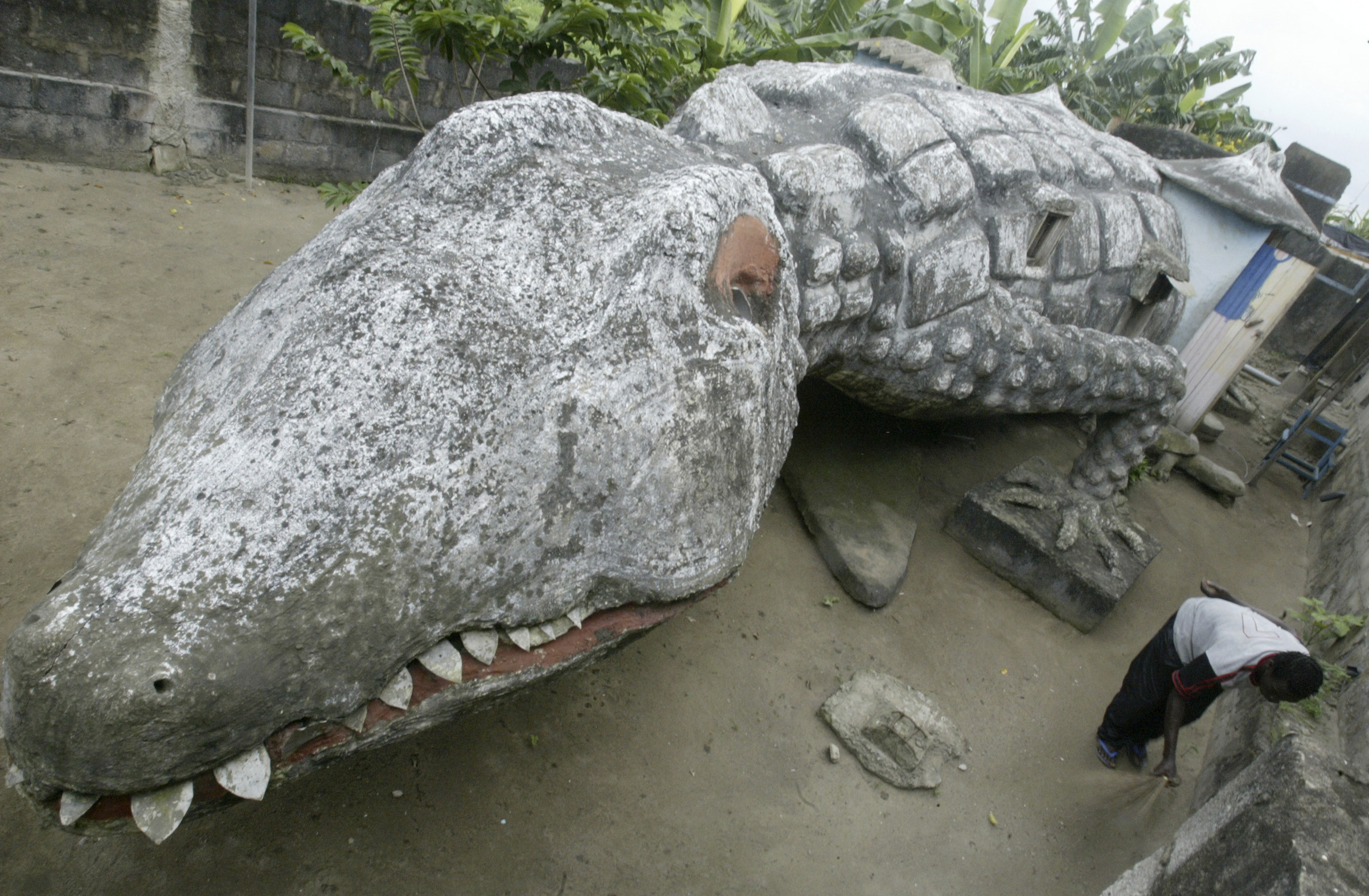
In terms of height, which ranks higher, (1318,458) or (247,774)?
(247,774)

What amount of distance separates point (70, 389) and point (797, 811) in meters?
3.48

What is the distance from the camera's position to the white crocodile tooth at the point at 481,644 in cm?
156

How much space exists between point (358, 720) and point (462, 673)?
0.20 meters

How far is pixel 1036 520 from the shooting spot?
402 centimetres

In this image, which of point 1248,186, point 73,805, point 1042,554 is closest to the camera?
point 73,805

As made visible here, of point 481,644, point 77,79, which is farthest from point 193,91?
point 481,644

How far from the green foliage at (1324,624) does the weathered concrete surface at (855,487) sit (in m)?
1.78

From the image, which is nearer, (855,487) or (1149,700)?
(1149,700)

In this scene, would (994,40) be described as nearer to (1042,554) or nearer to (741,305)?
(1042,554)

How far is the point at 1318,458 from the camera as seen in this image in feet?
21.9

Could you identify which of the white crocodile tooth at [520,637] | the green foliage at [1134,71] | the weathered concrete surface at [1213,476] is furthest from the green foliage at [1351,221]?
the white crocodile tooth at [520,637]

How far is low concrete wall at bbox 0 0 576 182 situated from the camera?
5.00m

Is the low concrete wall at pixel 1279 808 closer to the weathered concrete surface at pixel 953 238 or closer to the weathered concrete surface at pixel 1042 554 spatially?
the weathered concrete surface at pixel 1042 554

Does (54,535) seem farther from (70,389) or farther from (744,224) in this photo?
(744,224)
